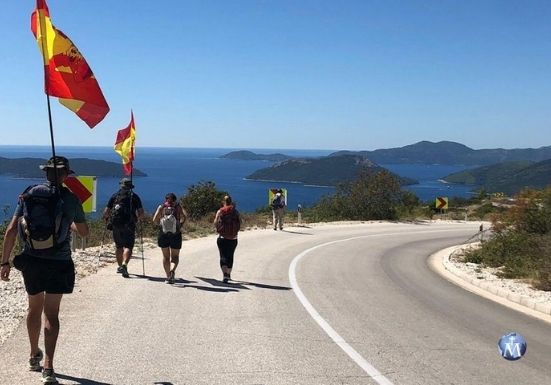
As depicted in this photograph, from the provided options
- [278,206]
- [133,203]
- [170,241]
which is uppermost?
[133,203]

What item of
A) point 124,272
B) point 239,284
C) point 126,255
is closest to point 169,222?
point 126,255

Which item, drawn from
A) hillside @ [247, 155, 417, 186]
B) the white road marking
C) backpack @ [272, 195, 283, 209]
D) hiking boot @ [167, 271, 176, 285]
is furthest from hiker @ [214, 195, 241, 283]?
hillside @ [247, 155, 417, 186]

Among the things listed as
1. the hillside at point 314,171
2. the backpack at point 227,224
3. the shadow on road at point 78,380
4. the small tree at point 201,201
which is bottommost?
the hillside at point 314,171

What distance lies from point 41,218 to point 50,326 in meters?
0.98

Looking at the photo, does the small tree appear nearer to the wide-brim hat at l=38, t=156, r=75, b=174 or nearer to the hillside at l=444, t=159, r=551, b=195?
the wide-brim hat at l=38, t=156, r=75, b=174

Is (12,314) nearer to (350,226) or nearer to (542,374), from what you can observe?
(542,374)

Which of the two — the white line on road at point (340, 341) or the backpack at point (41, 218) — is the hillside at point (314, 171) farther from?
the backpack at point (41, 218)

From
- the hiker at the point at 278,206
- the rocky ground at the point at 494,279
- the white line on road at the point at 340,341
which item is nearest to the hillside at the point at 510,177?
the hiker at the point at 278,206

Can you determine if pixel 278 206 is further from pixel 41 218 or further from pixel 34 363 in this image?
pixel 41 218

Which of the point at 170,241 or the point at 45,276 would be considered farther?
the point at 170,241

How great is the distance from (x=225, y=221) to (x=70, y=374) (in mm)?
6156

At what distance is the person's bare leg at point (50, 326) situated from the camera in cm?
504

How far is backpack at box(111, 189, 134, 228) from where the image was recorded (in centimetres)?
1077

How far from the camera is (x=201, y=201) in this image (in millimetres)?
30734
